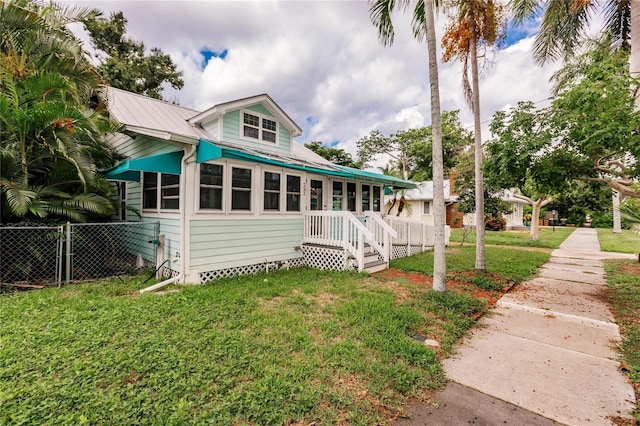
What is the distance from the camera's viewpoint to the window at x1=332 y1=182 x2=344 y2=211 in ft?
31.9

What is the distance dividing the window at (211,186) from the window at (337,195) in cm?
431

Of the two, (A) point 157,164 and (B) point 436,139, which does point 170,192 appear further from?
(B) point 436,139

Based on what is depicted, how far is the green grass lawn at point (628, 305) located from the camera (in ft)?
10.8

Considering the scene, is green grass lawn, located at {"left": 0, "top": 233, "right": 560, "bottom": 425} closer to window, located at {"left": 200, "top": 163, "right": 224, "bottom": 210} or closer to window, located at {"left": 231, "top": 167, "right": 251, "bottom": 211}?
window, located at {"left": 200, "top": 163, "right": 224, "bottom": 210}

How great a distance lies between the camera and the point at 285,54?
1139cm

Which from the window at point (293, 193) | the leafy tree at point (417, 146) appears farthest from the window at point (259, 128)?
the leafy tree at point (417, 146)

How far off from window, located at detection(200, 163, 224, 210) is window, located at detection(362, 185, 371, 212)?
600 centimetres

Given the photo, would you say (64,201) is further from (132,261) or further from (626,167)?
(626,167)

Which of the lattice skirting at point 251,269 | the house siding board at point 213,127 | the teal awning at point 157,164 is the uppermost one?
the house siding board at point 213,127

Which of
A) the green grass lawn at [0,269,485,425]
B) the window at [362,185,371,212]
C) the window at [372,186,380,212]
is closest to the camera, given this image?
the green grass lawn at [0,269,485,425]

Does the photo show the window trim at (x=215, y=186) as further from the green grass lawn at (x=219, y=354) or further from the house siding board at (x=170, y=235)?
the green grass lawn at (x=219, y=354)

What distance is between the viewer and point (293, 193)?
8164 millimetres

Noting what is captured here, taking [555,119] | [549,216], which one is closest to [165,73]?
[555,119]

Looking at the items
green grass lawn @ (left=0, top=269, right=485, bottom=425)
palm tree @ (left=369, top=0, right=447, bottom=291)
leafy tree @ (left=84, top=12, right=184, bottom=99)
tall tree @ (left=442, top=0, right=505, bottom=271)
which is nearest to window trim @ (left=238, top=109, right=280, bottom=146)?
green grass lawn @ (left=0, top=269, right=485, bottom=425)
